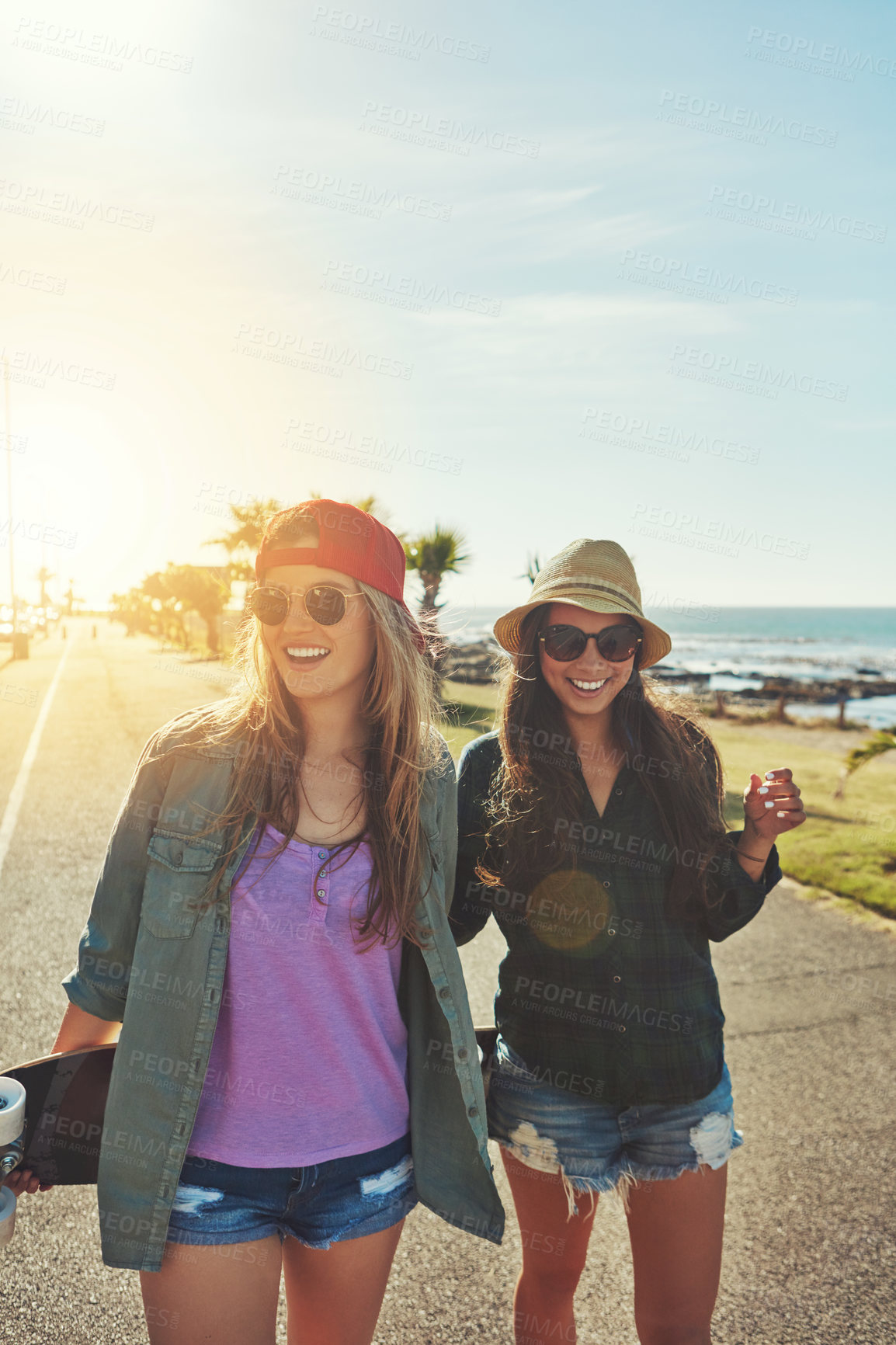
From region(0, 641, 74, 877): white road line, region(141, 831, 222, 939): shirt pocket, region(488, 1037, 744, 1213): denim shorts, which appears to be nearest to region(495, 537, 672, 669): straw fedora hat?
region(141, 831, 222, 939): shirt pocket

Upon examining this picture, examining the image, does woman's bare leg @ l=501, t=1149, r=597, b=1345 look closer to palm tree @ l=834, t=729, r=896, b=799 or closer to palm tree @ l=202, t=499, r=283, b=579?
palm tree @ l=834, t=729, r=896, b=799

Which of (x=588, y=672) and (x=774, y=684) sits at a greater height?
(x=588, y=672)

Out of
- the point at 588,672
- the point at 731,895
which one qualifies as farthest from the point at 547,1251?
the point at 588,672

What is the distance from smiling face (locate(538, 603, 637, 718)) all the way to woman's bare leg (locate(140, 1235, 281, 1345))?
1498mm

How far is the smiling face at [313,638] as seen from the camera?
2.08 metres

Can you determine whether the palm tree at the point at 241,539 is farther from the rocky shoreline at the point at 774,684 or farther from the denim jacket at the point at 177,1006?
the denim jacket at the point at 177,1006

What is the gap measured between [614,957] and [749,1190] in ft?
6.56

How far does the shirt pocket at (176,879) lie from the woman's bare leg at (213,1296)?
2.10 ft

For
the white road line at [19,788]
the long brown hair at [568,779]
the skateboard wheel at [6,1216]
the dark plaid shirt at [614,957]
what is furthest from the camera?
the white road line at [19,788]

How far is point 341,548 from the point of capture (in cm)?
207

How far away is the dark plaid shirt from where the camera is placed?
2.19m

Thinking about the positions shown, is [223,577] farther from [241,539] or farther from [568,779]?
[568,779]

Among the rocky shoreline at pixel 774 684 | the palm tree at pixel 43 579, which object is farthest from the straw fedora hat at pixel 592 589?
the palm tree at pixel 43 579

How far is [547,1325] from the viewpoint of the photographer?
230 centimetres
